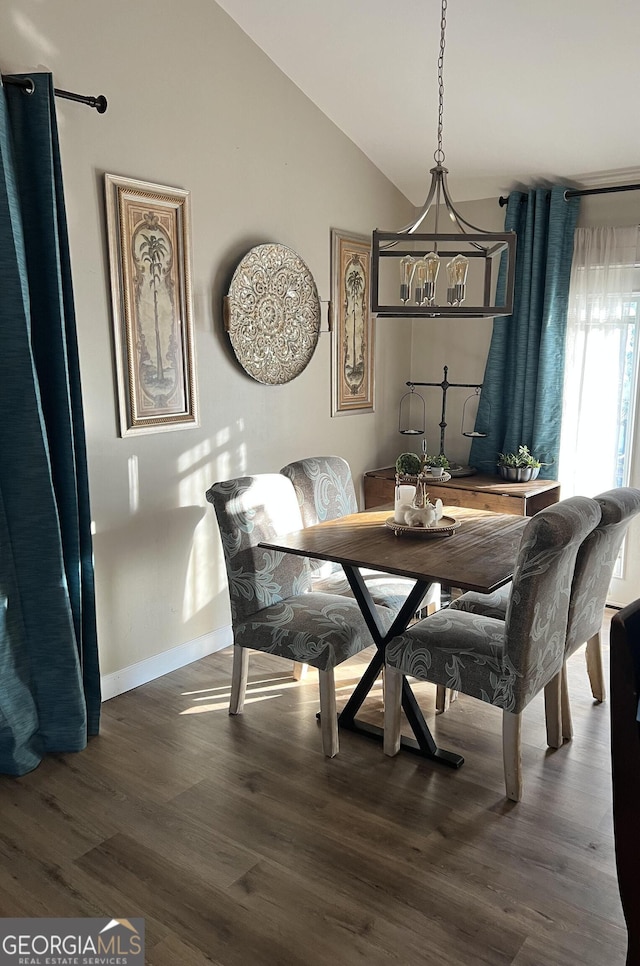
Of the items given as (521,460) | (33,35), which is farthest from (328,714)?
(33,35)

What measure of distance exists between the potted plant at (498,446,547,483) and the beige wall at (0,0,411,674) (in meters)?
1.02

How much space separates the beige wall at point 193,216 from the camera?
2863 mm

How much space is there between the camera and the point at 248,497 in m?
2.94

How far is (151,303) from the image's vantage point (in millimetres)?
3154

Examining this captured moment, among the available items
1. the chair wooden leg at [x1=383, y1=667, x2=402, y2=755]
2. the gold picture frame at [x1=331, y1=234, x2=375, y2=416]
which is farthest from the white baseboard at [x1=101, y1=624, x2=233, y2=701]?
the gold picture frame at [x1=331, y1=234, x2=375, y2=416]

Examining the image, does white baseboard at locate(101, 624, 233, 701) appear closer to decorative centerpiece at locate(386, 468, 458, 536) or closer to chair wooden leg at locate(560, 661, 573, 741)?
decorative centerpiece at locate(386, 468, 458, 536)

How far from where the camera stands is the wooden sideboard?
3943 mm

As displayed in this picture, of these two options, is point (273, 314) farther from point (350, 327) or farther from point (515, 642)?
point (515, 642)

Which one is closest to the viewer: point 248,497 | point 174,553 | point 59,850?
point 59,850

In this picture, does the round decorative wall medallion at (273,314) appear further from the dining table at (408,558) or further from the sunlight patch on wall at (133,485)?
the dining table at (408,558)

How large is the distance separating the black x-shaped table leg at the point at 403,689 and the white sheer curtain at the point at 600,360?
189 centimetres

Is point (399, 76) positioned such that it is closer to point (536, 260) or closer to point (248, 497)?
point (536, 260)

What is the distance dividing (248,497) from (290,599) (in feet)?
1.50

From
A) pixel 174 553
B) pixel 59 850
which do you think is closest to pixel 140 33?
pixel 174 553
